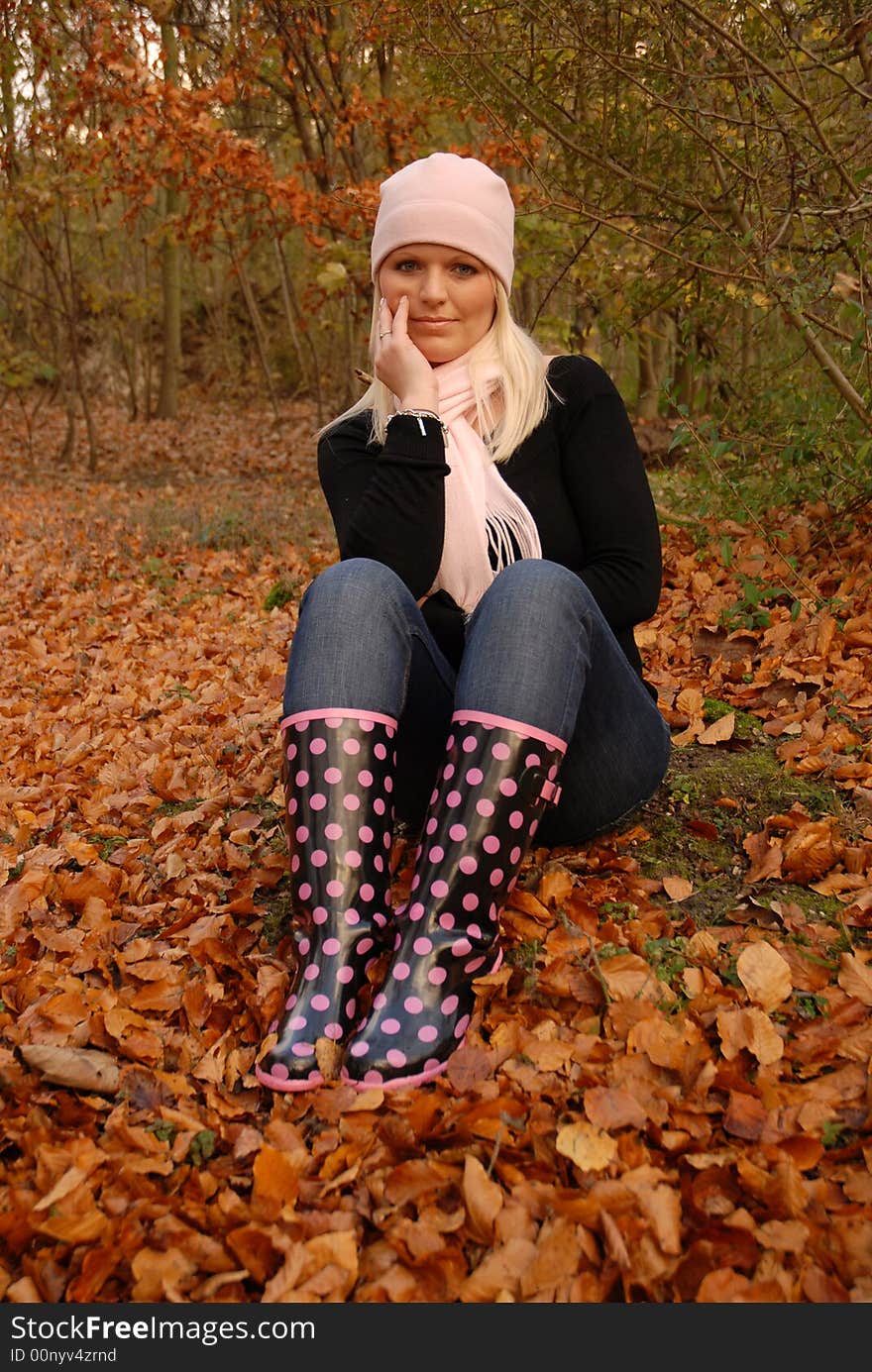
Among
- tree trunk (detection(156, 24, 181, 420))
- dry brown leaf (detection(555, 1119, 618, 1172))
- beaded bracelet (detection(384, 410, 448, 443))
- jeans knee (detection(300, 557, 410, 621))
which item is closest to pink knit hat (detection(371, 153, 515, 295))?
beaded bracelet (detection(384, 410, 448, 443))

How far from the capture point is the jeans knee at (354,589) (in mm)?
1788

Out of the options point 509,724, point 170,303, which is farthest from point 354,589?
point 170,303

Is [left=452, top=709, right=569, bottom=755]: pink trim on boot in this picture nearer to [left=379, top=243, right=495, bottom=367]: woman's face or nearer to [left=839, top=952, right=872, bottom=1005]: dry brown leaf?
[left=839, top=952, right=872, bottom=1005]: dry brown leaf

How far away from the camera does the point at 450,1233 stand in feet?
4.34

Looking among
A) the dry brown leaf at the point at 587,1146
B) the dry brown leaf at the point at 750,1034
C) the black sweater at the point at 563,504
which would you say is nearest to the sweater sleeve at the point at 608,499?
the black sweater at the point at 563,504

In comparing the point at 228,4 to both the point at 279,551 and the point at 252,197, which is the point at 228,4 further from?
the point at 279,551

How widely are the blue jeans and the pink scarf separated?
24cm

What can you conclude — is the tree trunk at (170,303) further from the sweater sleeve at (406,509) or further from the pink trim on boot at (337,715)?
the pink trim on boot at (337,715)

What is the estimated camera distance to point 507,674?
1691 mm

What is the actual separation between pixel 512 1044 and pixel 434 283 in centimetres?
159

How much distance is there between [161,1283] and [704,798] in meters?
1.51

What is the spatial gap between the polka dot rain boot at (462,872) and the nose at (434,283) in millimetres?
1019

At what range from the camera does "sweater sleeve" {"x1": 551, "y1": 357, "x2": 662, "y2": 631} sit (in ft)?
6.64

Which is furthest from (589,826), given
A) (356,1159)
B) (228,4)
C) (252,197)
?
(228,4)
